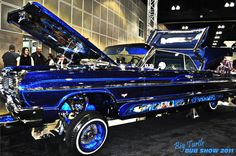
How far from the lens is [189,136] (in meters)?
3.97

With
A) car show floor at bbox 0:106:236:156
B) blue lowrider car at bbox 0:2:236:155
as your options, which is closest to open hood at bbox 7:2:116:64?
blue lowrider car at bbox 0:2:236:155

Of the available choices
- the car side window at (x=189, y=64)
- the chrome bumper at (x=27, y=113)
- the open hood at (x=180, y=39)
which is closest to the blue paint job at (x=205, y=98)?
the car side window at (x=189, y=64)

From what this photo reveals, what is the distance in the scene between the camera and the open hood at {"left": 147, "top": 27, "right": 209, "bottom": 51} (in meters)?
4.61

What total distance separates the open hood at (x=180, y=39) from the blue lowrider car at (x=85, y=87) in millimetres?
314

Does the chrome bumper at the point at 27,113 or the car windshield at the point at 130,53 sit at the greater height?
the car windshield at the point at 130,53

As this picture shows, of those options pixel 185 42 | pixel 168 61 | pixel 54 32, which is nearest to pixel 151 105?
pixel 168 61

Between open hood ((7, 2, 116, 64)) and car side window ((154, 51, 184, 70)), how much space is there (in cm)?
101

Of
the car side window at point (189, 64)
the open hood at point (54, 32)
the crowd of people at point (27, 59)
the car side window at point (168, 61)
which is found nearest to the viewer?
the open hood at point (54, 32)

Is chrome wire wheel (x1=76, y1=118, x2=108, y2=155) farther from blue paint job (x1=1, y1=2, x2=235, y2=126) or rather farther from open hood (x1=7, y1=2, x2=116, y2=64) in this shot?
open hood (x1=7, y1=2, x2=116, y2=64)

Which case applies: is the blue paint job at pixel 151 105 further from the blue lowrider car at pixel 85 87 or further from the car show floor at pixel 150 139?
the car show floor at pixel 150 139

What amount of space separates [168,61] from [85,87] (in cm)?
199

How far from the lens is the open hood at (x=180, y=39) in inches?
181

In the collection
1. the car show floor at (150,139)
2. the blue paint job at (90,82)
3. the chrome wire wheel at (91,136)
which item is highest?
the blue paint job at (90,82)

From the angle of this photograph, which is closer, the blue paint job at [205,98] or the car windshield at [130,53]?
the car windshield at [130,53]
